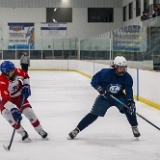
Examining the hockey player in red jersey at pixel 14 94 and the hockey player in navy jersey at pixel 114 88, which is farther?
the hockey player in navy jersey at pixel 114 88

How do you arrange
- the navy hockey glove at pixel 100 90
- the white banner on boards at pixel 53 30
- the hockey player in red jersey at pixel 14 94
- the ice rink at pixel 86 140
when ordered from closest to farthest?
the ice rink at pixel 86 140, the hockey player in red jersey at pixel 14 94, the navy hockey glove at pixel 100 90, the white banner on boards at pixel 53 30

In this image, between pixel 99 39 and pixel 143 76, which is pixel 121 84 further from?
pixel 99 39

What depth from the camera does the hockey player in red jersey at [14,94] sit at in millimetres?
5195

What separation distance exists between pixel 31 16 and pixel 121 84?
24623 millimetres

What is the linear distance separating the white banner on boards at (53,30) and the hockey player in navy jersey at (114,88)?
24078mm

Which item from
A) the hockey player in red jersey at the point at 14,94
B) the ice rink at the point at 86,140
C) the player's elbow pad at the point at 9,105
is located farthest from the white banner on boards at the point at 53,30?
the player's elbow pad at the point at 9,105

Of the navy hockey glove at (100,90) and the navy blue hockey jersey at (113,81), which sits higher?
the navy blue hockey jersey at (113,81)

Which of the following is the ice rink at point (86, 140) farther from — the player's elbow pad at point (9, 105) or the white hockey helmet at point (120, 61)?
the white hockey helmet at point (120, 61)

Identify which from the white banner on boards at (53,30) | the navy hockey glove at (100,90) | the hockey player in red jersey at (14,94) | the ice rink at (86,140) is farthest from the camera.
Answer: the white banner on boards at (53,30)

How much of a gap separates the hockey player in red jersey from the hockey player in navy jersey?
0.70 metres

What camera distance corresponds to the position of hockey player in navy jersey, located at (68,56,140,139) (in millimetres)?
5324

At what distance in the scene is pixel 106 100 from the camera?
218 inches

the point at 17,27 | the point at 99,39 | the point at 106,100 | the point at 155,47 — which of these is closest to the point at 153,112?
the point at 155,47

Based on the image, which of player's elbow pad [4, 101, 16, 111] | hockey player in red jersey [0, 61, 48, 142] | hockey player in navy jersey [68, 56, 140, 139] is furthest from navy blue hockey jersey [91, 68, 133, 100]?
player's elbow pad [4, 101, 16, 111]
